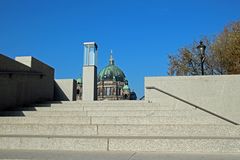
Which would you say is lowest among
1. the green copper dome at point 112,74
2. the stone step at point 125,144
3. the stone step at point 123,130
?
the stone step at point 125,144

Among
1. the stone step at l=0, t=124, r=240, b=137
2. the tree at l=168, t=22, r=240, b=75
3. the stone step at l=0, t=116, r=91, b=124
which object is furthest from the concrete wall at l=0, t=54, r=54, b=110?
the tree at l=168, t=22, r=240, b=75

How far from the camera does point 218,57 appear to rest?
26.8m

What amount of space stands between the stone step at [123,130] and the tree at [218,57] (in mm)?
17499

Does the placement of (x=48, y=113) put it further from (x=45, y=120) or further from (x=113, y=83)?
(x=113, y=83)

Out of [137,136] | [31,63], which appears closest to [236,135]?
[137,136]

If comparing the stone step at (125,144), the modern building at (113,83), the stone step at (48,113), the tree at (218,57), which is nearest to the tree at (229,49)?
the tree at (218,57)

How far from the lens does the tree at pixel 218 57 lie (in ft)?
80.3

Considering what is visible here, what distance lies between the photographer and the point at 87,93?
15359mm

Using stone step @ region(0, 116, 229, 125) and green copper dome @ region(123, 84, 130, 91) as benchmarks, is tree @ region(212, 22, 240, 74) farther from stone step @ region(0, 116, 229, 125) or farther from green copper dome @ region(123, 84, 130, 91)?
green copper dome @ region(123, 84, 130, 91)

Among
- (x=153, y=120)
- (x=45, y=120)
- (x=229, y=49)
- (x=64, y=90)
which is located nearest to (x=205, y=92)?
(x=153, y=120)

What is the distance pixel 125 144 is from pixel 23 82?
671cm

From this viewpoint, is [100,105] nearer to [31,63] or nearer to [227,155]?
[31,63]

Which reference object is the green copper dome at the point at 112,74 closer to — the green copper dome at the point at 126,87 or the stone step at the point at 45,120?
the green copper dome at the point at 126,87

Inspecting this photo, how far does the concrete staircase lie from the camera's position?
21.9 ft
